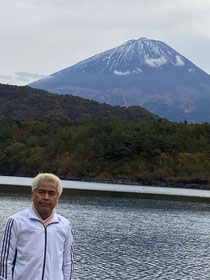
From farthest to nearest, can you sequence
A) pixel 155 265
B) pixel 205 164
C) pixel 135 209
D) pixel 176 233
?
pixel 205 164 < pixel 135 209 < pixel 176 233 < pixel 155 265

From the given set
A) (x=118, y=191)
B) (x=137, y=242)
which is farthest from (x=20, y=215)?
(x=118, y=191)

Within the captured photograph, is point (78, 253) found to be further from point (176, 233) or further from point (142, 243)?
point (176, 233)

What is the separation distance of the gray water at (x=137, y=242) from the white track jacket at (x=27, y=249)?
13.0 metres

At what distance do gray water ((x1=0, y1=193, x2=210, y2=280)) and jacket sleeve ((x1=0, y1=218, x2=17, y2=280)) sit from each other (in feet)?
42.7

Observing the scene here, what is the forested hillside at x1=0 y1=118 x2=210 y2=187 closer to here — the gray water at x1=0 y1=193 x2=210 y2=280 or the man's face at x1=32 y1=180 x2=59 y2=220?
the gray water at x1=0 y1=193 x2=210 y2=280

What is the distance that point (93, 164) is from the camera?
122m

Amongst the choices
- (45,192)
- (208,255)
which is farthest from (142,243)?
(45,192)

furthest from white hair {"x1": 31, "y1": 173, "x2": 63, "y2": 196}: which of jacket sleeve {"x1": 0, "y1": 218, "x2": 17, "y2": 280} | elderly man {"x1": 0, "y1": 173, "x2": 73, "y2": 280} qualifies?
jacket sleeve {"x1": 0, "y1": 218, "x2": 17, "y2": 280}

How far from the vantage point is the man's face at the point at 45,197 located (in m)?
4.91

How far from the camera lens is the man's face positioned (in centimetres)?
491

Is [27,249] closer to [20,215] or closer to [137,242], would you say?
[20,215]

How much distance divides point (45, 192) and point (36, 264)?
0.66 meters

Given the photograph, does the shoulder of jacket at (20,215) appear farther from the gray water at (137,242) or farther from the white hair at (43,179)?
the gray water at (137,242)

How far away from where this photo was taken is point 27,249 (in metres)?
4.80
